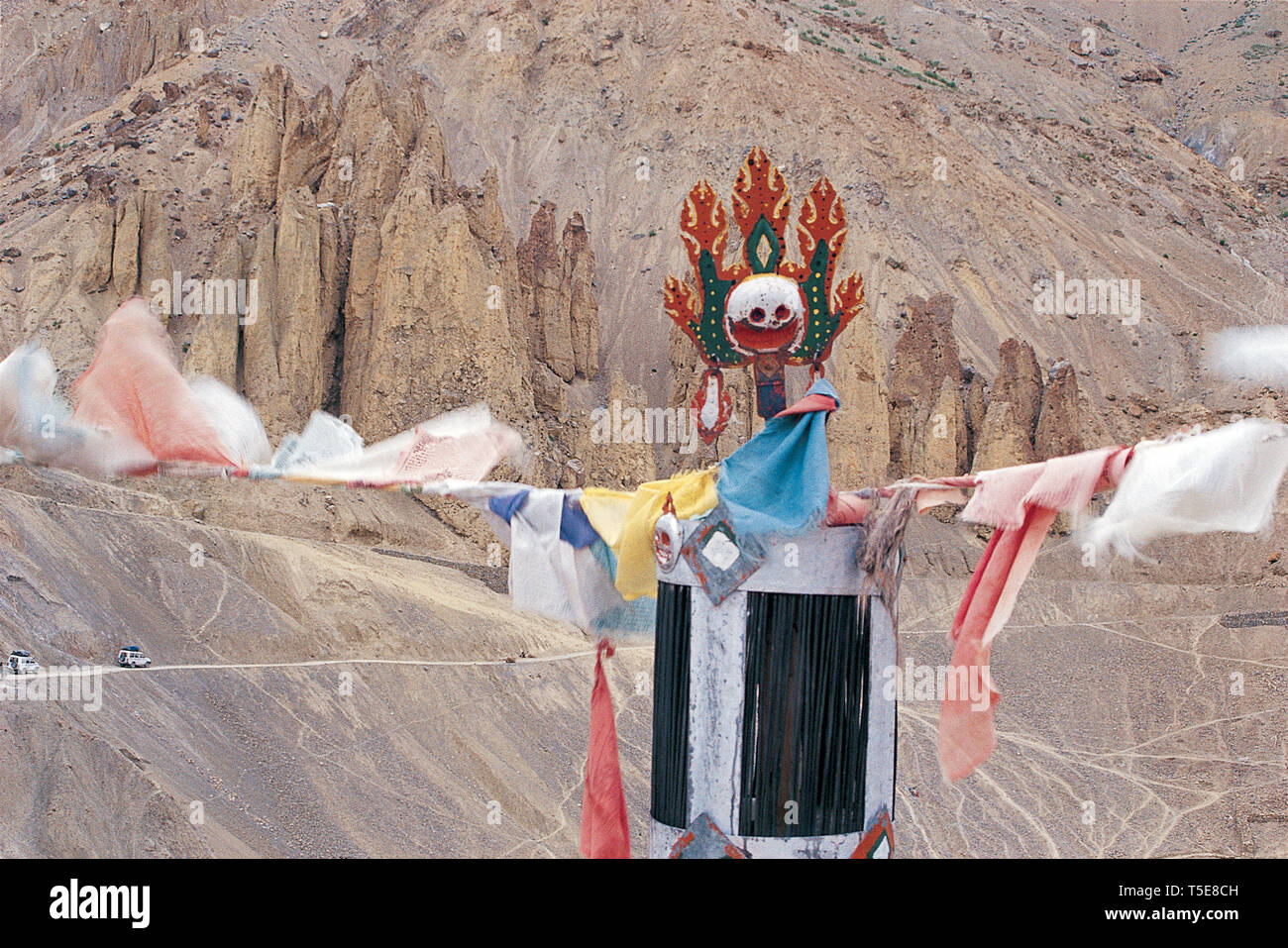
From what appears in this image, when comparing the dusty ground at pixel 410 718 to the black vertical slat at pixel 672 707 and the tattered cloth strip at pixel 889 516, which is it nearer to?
the black vertical slat at pixel 672 707

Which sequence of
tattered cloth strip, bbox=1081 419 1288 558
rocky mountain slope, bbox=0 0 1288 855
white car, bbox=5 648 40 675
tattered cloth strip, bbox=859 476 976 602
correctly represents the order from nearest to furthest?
tattered cloth strip, bbox=1081 419 1288 558 → tattered cloth strip, bbox=859 476 976 602 → white car, bbox=5 648 40 675 → rocky mountain slope, bbox=0 0 1288 855

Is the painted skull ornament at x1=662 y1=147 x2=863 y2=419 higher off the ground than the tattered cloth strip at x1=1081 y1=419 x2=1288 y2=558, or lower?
higher

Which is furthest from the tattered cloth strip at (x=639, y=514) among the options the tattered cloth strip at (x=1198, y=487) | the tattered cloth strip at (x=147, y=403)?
the tattered cloth strip at (x=1198, y=487)

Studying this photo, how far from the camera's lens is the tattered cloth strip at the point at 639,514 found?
579 centimetres

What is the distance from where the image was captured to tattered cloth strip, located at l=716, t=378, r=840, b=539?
5.43m

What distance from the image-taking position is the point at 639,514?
19.4ft

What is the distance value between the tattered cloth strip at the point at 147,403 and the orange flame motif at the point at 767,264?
6.65ft

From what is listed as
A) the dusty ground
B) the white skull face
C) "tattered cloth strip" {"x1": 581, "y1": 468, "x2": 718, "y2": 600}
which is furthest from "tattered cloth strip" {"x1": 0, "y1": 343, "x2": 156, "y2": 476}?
the dusty ground

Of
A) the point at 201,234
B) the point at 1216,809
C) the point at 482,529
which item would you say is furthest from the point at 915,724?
the point at 201,234

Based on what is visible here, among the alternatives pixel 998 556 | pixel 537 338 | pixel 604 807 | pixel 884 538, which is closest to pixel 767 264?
pixel 884 538

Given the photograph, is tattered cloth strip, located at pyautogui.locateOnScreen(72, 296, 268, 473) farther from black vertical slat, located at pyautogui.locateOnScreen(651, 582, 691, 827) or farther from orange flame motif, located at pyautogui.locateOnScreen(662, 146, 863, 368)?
orange flame motif, located at pyautogui.locateOnScreen(662, 146, 863, 368)

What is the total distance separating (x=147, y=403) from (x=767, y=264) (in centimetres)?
266

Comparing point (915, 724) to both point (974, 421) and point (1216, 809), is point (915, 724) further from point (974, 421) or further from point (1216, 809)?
point (974, 421)

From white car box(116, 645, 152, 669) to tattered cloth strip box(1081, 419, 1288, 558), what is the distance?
1620 centimetres
